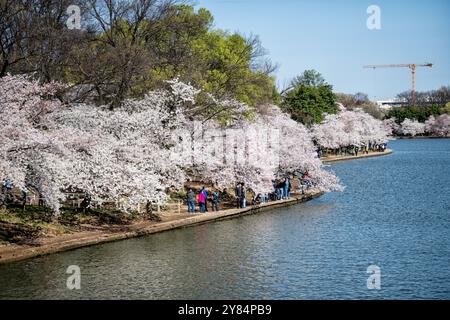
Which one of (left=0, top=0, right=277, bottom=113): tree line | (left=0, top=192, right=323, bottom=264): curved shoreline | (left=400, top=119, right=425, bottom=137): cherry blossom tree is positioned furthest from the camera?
(left=400, top=119, right=425, bottom=137): cherry blossom tree

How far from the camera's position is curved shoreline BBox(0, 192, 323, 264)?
27.1m

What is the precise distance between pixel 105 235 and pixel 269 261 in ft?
27.8

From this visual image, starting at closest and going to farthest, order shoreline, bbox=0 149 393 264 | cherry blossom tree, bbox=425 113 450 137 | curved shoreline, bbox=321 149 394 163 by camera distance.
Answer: shoreline, bbox=0 149 393 264, curved shoreline, bbox=321 149 394 163, cherry blossom tree, bbox=425 113 450 137

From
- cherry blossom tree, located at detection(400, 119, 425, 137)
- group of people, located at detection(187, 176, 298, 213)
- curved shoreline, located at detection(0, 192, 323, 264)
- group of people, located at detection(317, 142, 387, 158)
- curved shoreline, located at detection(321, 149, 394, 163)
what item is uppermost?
cherry blossom tree, located at detection(400, 119, 425, 137)

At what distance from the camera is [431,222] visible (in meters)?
36.5

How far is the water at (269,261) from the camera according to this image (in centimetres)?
2239

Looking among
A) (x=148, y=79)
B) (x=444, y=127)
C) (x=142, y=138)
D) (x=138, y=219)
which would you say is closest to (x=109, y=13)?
(x=148, y=79)

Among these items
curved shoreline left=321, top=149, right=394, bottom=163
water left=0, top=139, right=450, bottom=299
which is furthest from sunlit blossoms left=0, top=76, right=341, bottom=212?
curved shoreline left=321, top=149, right=394, bottom=163

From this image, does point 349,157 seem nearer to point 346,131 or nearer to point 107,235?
point 346,131

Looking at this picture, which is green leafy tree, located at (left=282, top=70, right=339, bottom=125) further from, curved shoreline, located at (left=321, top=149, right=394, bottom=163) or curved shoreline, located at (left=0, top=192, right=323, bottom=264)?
curved shoreline, located at (left=0, top=192, right=323, bottom=264)

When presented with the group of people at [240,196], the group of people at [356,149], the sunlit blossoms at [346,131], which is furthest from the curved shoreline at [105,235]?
the group of people at [356,149]

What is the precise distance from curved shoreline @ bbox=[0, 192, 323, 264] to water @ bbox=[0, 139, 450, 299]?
0.52 meters

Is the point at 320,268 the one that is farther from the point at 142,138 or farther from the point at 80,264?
the point at 142,138

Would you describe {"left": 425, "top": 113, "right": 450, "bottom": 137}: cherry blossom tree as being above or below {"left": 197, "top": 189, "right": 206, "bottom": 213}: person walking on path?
above
